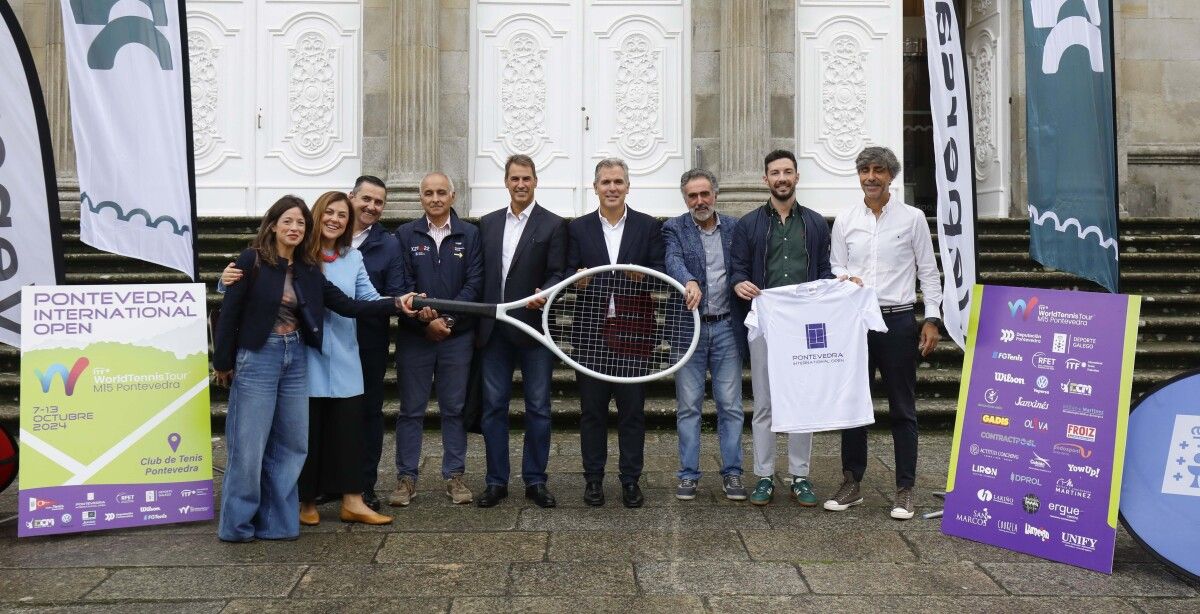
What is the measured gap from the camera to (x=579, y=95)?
11.3 meters

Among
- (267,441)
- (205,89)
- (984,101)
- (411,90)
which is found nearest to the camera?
(267,441)

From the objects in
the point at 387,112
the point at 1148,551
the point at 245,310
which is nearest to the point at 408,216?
the point at 387,112

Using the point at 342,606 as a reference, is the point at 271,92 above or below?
above

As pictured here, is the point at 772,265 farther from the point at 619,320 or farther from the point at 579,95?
the point at 579,95

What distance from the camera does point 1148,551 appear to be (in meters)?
4.59

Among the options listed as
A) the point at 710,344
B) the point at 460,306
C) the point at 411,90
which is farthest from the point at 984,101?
the point at 460,306

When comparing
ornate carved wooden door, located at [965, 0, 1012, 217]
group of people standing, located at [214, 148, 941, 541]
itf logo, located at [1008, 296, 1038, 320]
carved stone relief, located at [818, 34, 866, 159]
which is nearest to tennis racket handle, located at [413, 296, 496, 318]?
group of people standing, located at [214, 148, 941, 541]

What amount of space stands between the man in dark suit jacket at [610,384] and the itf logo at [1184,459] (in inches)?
103

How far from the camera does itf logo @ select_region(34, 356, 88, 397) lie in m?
5.23

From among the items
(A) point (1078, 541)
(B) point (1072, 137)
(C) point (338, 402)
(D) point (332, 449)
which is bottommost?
(A) point (1078, 541)

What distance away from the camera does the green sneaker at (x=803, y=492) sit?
19.1ft

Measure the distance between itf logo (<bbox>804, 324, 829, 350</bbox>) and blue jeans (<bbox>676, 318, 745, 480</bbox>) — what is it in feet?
1.42

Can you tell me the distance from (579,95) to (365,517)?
6863 millimetres

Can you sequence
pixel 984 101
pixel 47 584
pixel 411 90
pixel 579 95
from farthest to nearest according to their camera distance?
pixel 984 101 → pixel 579 95 → pixel 411 90 → pixel 47 584
